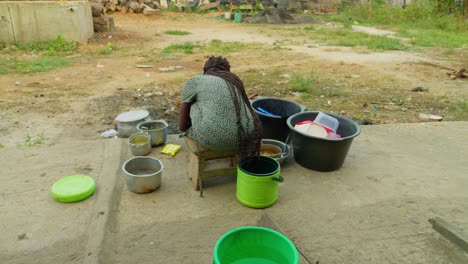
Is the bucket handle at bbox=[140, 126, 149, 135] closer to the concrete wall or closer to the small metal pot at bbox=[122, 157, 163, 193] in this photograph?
the small metal pot at bbox=[122, 157, 163, 193]

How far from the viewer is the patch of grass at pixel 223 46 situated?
9.47 meters

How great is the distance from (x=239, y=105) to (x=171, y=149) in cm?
126

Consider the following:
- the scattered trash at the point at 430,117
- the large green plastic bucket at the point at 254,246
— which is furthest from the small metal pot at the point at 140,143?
the scattered trash at the point at 430,117

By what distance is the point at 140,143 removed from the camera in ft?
12.6

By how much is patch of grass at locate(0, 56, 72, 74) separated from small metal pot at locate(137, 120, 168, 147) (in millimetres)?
4213

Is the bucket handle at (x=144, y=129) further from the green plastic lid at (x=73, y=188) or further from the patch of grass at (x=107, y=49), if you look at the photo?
the patch of grass at (x=107, y=49)

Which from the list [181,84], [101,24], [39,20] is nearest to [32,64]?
[39,20]

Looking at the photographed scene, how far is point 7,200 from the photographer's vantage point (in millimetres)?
3020

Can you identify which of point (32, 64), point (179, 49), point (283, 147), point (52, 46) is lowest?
point (283, 147)

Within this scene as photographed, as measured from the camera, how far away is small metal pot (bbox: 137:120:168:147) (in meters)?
3.90

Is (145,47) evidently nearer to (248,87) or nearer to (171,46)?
(171,46)

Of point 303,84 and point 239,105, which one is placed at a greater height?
point 239,105

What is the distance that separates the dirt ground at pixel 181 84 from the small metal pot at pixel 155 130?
412mm

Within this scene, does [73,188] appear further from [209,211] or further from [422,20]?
[422,20]
